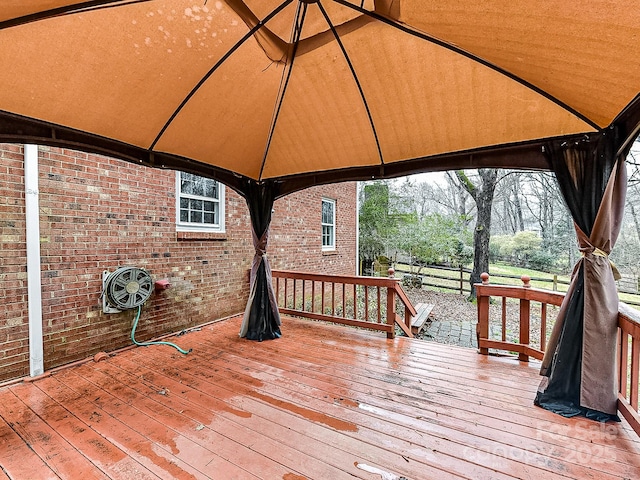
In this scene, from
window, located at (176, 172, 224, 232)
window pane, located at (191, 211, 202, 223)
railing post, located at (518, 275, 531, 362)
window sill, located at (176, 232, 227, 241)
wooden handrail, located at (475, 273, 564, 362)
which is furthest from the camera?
window pane, located at (191, 211, 202, 223)

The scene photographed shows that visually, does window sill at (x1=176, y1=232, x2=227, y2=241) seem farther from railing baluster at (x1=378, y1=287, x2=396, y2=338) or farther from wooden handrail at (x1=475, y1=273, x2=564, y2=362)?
wooden handrail at (x1=475, y1=273, x2=564, y2=362)

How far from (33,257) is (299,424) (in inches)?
114

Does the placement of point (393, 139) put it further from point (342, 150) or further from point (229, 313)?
point (229, 313)

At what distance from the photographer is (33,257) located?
2734mm

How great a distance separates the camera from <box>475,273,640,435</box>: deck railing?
6.38ft

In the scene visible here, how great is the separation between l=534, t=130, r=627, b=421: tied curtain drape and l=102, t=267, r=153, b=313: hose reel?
13.5ft

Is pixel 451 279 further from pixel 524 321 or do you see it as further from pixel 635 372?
pixel 635 372

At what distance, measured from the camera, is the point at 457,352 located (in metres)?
3.43

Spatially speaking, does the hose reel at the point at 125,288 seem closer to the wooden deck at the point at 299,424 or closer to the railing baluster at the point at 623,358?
the wooden deck at the point at 299,424

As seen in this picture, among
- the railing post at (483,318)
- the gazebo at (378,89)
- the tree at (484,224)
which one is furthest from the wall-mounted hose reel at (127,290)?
the tree at (484,224)

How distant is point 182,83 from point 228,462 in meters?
2.58

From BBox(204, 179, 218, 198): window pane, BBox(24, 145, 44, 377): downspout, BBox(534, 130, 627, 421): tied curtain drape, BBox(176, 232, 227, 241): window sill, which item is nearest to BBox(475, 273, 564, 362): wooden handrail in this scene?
BBox(534, 130, 627, 421): tied curtain drape

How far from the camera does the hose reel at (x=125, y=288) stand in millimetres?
3232

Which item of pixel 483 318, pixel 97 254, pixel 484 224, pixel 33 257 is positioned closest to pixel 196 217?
pixel 97 254
